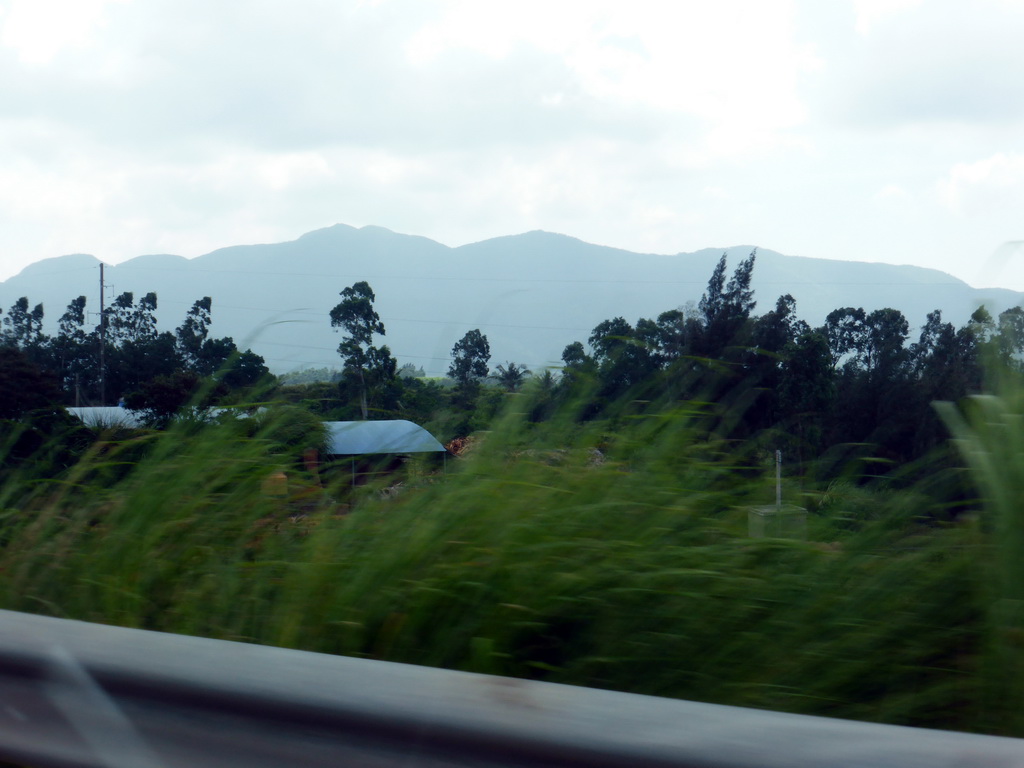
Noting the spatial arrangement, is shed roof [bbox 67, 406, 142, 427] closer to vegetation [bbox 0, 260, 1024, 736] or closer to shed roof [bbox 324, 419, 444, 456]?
vegetation [bbox 0, 260, 1024, 736]

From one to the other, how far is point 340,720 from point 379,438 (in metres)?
2.23

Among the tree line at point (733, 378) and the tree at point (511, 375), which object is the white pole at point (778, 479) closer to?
the tree line at point (733, 378)

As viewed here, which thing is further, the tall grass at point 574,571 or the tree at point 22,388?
the tree at point 22,388

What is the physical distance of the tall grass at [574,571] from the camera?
2064mm

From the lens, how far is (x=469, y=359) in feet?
15.7

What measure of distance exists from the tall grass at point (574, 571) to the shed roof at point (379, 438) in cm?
28

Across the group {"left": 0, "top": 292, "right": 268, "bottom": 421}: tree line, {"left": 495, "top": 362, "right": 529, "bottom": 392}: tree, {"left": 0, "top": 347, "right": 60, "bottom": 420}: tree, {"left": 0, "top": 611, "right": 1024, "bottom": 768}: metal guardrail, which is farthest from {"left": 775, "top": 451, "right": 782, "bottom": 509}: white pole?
{"left": 0, "top": 347, "right": 60, "bottom": 420}: tree

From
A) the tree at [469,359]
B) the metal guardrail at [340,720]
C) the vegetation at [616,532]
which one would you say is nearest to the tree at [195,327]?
the tree at [469,359]

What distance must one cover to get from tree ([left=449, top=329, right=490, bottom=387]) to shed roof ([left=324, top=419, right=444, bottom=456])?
0.35m

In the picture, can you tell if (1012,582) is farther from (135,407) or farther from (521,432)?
(135,407)

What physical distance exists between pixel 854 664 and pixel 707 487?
76 cm

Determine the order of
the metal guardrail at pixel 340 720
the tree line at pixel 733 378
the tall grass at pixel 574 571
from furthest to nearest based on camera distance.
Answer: the tree line at pixel 733 378 < the tall grass at pixel 574 571 < the metal guardrail at pixel 340 720

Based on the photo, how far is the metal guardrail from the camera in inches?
46.9

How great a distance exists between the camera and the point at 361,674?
146 cm
